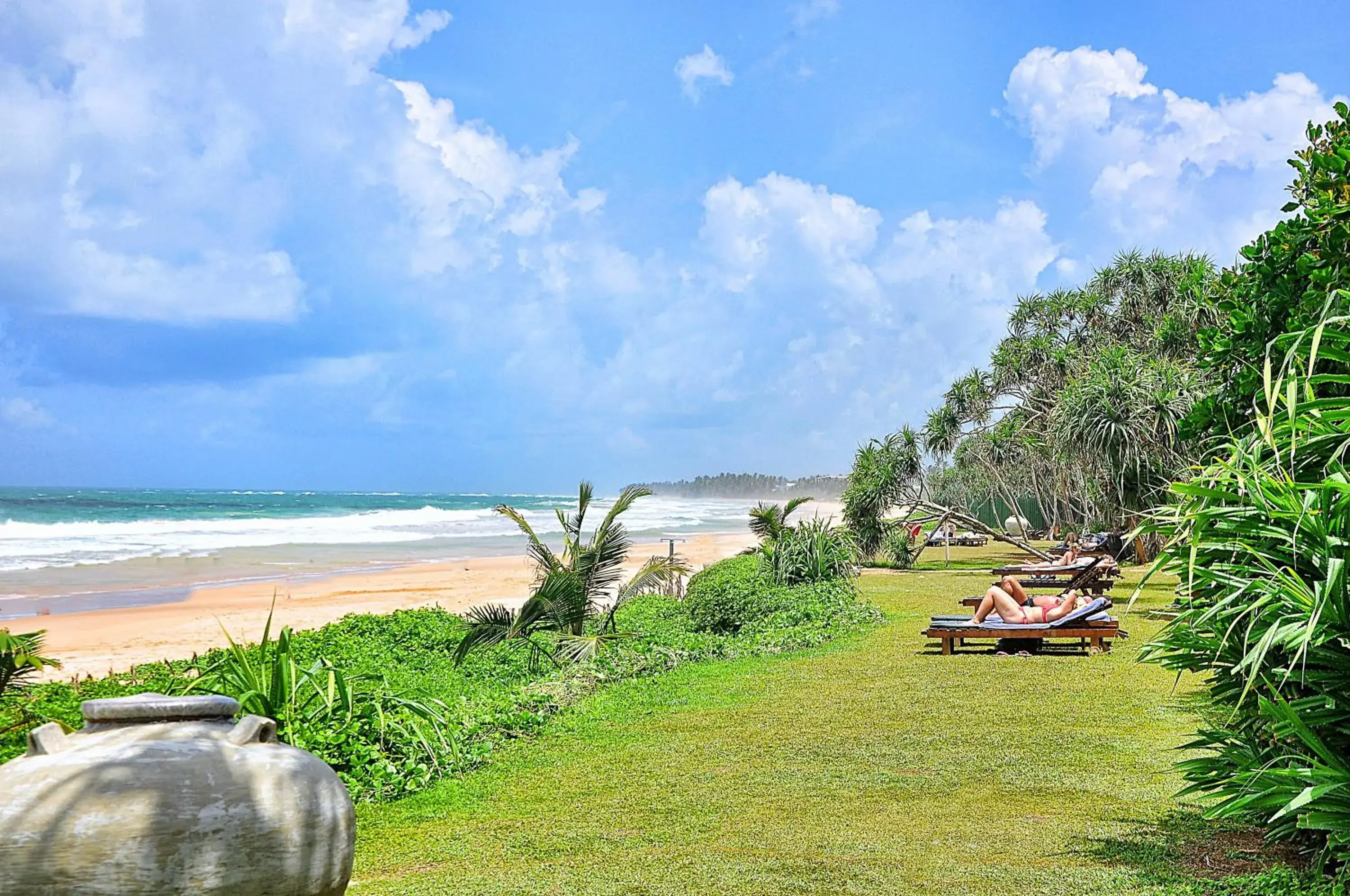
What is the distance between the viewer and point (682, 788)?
6.06 meters

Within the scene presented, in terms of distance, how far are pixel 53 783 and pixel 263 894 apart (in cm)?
74

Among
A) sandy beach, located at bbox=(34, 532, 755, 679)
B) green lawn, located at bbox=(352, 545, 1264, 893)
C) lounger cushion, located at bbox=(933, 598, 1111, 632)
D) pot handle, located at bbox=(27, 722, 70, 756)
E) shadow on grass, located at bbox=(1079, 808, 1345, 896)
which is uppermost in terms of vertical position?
pot handle, located at bbox=(27, 722, 70, 756)

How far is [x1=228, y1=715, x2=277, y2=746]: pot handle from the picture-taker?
11.6ft

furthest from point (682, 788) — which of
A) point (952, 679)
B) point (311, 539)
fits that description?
point (311, 539)

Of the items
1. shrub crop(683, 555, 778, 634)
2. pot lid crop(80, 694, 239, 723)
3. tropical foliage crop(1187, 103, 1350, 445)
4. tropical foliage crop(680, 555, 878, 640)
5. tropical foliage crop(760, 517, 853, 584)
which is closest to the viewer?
pot lid crop(80, 694, 239, 723)

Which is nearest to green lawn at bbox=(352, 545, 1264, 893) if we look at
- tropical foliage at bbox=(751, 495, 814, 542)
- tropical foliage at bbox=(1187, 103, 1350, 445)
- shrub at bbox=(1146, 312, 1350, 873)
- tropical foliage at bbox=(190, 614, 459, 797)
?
tropical foliage at bbox=(190, 614, 459, 797)

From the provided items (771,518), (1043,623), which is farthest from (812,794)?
(771,518)

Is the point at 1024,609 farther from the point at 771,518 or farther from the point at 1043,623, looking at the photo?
the point at 771,518

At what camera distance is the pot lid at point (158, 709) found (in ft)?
11.5

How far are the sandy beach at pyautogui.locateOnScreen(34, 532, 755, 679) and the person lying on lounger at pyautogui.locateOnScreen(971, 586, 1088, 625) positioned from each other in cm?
748

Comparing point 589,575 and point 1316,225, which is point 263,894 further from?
point 589,575

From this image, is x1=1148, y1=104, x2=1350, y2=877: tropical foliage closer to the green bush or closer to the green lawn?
the green lawn

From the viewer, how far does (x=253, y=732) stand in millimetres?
3584

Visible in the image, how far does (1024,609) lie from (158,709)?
32.6 ft
